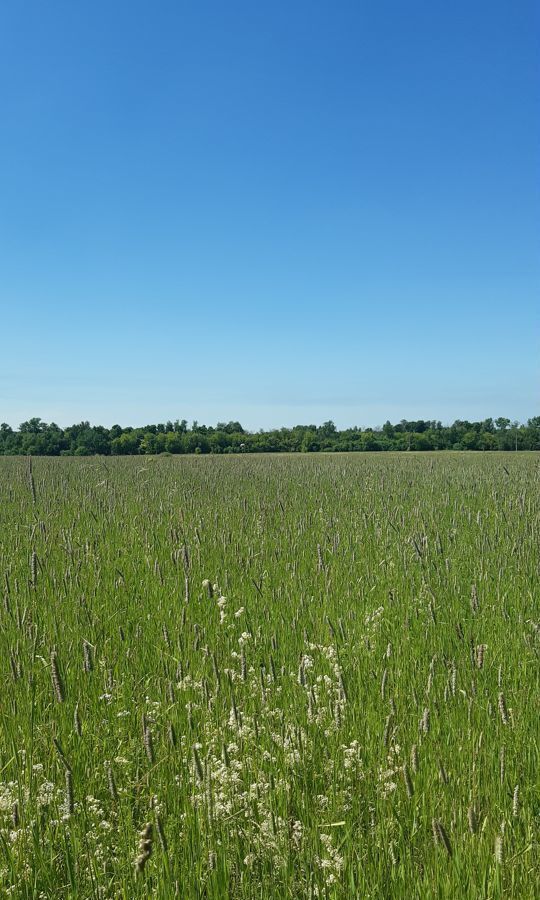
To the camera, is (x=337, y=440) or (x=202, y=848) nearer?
(x=202, y=848)

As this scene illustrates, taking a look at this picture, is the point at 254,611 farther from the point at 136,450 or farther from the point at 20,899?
the point at 136,450

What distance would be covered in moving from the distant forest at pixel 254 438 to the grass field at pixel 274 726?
153ft

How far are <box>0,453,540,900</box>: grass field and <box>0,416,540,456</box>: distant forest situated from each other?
46763 millimetres

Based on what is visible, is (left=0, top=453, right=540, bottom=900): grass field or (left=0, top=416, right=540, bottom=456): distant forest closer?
(left=0, top=453, right=540, bottom=900): grass field

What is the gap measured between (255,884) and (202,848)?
0.20m

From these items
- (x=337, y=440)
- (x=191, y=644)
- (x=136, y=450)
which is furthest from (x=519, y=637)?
(x=337, y=440)

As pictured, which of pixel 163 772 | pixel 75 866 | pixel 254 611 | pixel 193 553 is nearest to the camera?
pixel 75 866

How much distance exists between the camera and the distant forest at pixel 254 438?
53312 mm

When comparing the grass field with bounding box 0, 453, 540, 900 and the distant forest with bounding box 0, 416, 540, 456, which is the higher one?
the distant forest with bounding box 0, 416, 540, 456

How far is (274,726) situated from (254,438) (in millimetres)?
66608

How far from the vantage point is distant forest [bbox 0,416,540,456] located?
53.3 metres

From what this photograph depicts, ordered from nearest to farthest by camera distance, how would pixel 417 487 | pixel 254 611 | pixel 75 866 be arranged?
pixel 75 866
pixel 254 611
pixel 417 487

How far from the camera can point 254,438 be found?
228 ft

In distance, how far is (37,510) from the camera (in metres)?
9.07
